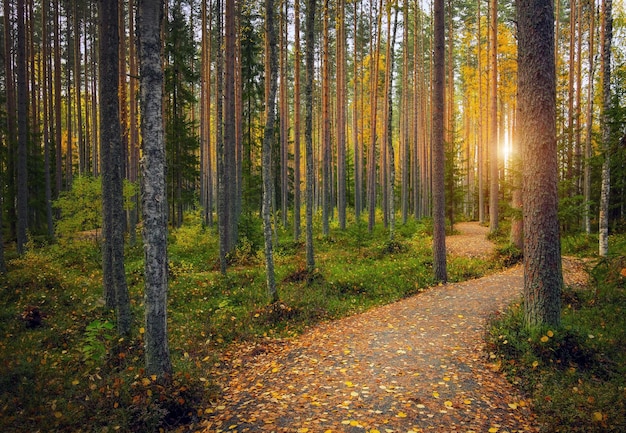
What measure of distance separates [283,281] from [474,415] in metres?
7.75

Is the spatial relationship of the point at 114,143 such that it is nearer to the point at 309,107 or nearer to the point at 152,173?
the point at 152,173

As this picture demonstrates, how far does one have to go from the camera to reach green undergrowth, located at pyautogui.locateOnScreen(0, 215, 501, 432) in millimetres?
4680

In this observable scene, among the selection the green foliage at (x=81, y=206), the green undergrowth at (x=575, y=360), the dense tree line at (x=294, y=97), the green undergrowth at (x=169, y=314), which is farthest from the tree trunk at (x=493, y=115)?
the green foliage at (x=81, y=206)

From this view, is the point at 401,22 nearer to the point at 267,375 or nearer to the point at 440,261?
the point at 440,261

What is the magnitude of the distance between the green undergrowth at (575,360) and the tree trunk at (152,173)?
16.8 ft

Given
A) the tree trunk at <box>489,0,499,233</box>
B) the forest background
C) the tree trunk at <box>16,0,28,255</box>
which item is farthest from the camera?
the tree trunk at <box>489,0,499,233</box>

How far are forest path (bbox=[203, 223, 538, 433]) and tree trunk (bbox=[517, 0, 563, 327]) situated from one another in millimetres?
1514

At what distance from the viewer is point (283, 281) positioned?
11422 mm

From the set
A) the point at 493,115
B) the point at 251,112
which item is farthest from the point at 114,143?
the point at 251,112

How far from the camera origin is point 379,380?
5297mm

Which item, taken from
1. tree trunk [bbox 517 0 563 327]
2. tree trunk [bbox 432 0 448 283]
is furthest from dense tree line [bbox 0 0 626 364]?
tree trunk [bbox 517 0 563 327]

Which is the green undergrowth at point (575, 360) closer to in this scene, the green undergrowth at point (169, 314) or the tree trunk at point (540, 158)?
the tree trunk at point (540, 158)

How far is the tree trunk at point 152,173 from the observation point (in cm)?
455

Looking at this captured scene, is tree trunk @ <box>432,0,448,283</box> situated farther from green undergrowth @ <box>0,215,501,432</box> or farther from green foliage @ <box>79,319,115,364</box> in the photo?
green foliage @ <box>79,319,115,364</box>
